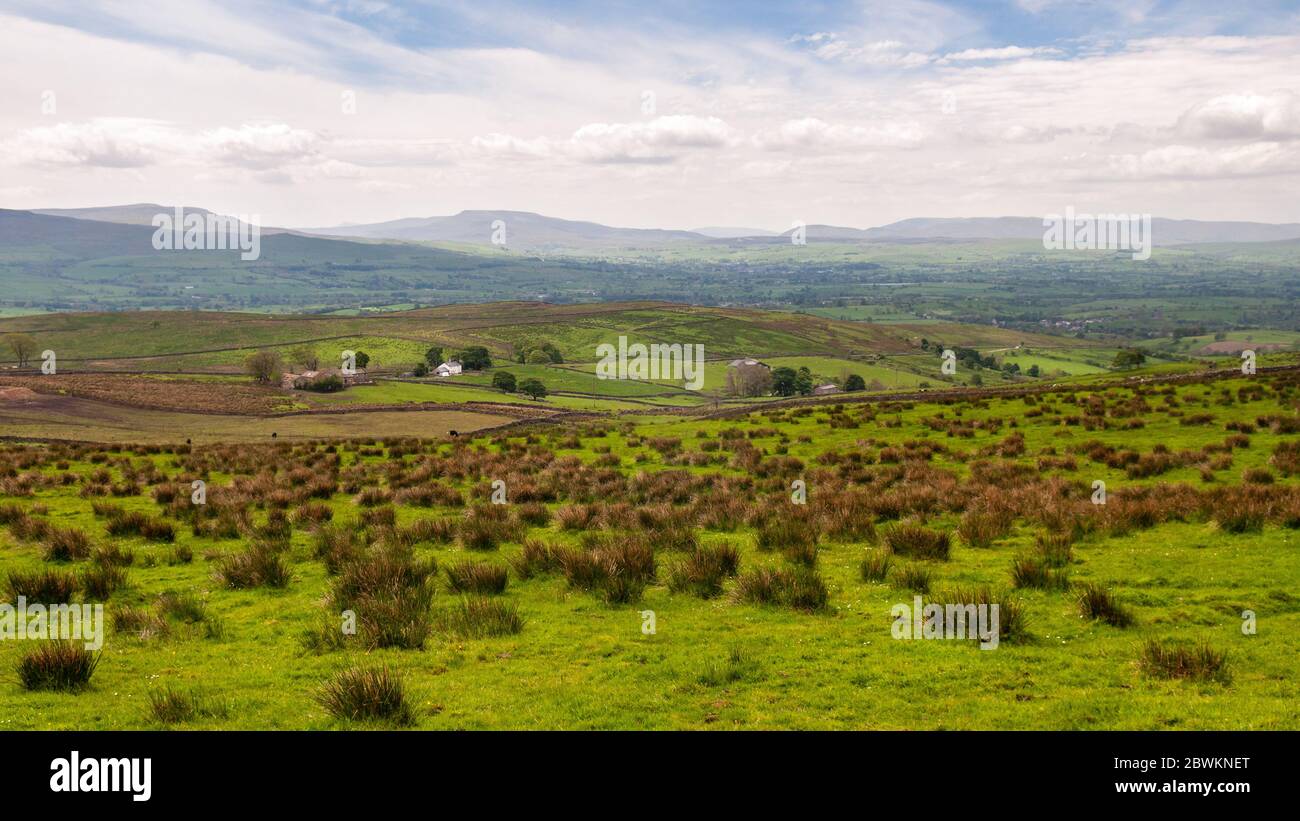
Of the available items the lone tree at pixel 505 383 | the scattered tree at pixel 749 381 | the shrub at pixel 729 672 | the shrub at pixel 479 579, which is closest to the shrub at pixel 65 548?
the shrub at pixel 479 579

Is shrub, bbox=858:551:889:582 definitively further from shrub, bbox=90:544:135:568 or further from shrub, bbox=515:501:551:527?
shrub, bbox=90:544:135:568

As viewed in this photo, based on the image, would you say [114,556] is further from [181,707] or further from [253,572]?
[181,707]

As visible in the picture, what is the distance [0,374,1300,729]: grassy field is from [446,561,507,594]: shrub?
18 centimetres

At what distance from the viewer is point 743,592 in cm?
1284

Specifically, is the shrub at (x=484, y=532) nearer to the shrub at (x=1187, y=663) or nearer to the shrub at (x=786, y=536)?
A: the shrub at (x=786, y=536)

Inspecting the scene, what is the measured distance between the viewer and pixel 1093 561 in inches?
550

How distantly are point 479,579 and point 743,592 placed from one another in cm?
451

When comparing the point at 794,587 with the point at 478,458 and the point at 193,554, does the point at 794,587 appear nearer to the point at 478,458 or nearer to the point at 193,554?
the point at 193,554

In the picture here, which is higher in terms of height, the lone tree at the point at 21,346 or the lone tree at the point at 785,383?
the lone tree at the point at 21,346

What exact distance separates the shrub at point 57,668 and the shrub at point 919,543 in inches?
503

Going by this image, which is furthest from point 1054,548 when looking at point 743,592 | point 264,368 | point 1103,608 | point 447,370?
point 447,370

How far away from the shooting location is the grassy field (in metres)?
8.68

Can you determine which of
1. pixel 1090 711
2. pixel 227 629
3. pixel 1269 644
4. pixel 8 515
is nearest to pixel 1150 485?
pixel 1269 644

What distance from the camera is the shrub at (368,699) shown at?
8.30 meters
